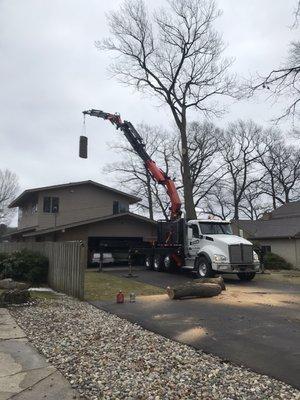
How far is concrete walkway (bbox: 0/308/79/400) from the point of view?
5.89 m

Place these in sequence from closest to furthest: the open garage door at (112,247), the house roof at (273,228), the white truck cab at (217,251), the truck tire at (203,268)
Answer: the white truck cab at (217,251)
the truck tire at (203,268)
the open garage door at (112,247)
the house roof at (273,228)

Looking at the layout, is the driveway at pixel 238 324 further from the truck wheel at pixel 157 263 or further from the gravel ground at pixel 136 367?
the truck wheel at pixel 157 263

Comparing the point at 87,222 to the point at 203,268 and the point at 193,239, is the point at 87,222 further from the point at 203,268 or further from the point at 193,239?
the point at 203,268

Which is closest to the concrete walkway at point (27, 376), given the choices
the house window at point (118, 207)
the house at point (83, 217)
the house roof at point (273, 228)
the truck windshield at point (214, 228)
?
the truck windshield at point (214, 228)

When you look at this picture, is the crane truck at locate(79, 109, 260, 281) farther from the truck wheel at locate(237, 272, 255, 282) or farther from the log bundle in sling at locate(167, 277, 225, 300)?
the log bundle in sling at locate(167, 277, 225, 300)

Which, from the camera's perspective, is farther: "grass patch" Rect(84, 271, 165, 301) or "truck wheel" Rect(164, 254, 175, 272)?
"truck wheel" Rect(164, 254, 175, 272)

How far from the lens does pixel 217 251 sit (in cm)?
2059

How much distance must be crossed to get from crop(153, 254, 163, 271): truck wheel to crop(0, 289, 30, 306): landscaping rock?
41.0ft

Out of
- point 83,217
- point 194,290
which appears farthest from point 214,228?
point 83,217

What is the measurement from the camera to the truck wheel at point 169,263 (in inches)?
962

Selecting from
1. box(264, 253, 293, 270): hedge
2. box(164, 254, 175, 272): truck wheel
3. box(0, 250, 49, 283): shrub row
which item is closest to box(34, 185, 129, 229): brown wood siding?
box(164, 254, 175, 272): truck wheel

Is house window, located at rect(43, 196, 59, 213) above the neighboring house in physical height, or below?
above

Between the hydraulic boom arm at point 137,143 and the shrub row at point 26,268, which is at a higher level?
the hydraulic boom arm at point 137,143

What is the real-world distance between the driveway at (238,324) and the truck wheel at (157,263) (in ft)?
29.8
